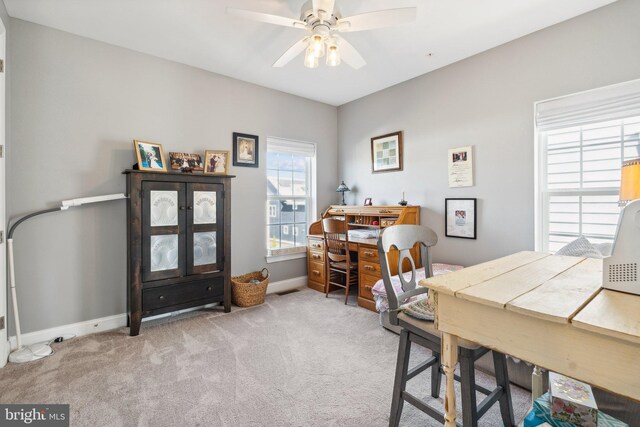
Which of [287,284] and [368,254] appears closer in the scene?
[368,254]

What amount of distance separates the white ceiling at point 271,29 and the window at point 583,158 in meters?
0.75

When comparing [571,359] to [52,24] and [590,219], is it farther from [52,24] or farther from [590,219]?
[52,24]

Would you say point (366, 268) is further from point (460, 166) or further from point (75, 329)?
point (75, 329)

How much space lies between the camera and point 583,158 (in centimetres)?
255

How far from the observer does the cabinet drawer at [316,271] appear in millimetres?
4059

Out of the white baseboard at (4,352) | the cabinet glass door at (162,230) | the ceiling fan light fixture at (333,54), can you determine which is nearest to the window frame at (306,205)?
the cabinet glass door at (162,230)

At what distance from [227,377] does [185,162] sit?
7.09 feet

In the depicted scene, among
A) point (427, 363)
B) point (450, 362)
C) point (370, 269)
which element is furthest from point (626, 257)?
point (370, 269)

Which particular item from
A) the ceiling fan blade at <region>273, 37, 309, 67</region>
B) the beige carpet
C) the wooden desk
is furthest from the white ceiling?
the beige carpet

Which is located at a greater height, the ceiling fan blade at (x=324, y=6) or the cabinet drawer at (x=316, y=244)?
the ceiling fan blade at (x=324, y=6)

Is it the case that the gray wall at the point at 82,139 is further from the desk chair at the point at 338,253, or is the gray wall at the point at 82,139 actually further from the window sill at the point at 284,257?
the desk chair at the point at 338,253

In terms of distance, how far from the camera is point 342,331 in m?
2.80

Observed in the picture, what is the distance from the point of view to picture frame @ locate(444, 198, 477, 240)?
3.13m

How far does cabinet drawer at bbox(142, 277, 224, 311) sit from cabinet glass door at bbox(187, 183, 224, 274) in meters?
0.14
